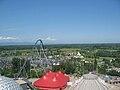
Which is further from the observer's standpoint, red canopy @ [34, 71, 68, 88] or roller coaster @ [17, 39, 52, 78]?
roller coaster @ [17, 39, 52, 78]

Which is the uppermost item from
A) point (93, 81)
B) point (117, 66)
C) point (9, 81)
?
point (9, 81)

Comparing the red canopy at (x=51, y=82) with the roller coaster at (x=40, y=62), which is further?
the roller coaster at (x=40, y=62)

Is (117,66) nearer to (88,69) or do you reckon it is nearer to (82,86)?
(88,69)

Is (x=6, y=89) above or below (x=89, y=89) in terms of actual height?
above

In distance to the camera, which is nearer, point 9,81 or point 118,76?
point 9,81

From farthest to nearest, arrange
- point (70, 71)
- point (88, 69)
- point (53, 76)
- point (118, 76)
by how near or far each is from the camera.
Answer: point (88, 69)
point (70, 71)
point (118, 76)
point (53, 76)

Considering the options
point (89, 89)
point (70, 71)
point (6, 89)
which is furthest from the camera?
point (70, 71)

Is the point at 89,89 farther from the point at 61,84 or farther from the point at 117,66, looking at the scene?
the point at 117,66

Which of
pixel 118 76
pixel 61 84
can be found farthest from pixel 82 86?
pixel 118 76

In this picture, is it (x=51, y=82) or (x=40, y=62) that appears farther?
(x=40, y=62)
